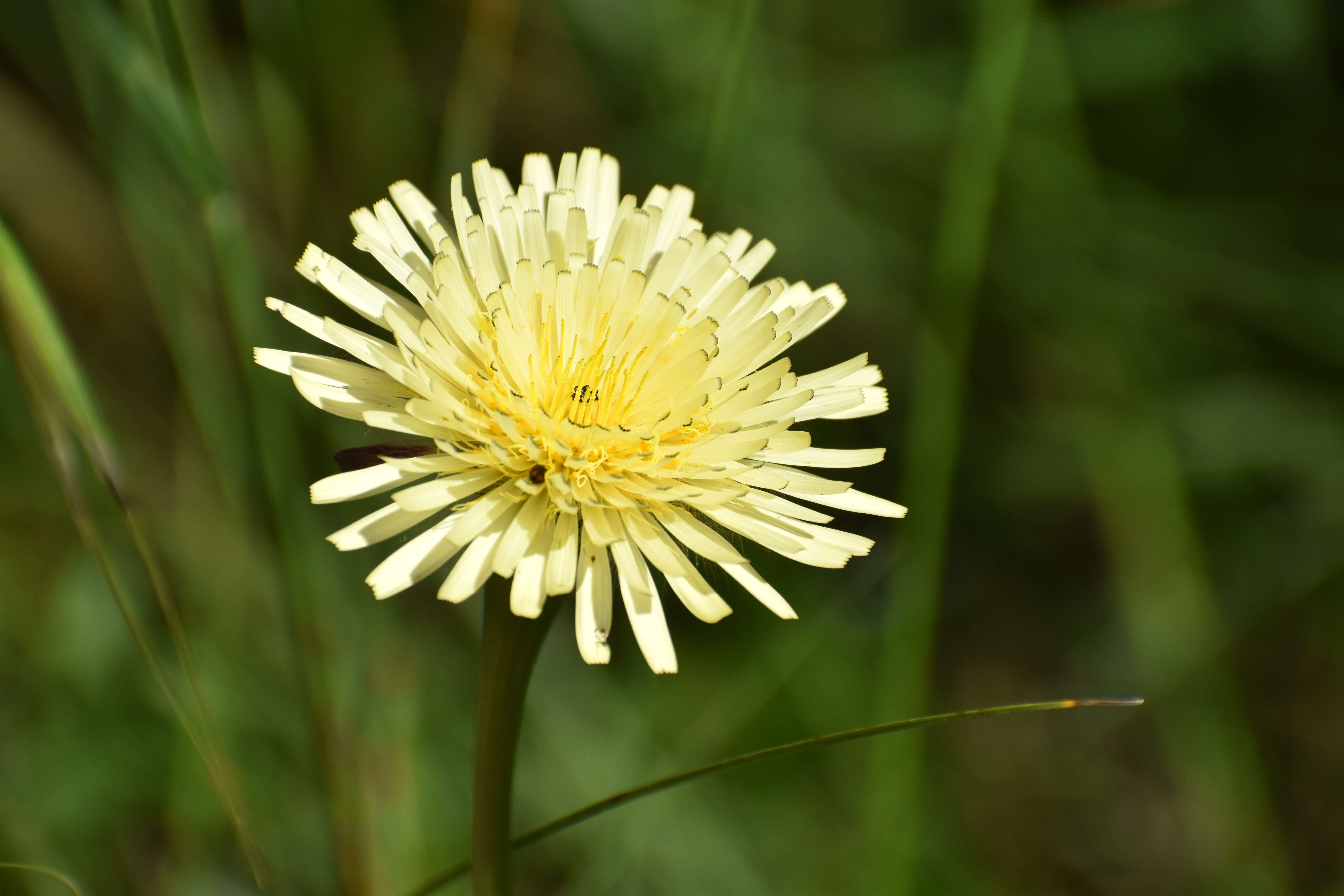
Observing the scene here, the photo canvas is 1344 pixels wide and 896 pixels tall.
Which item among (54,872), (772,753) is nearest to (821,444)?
(772,753)

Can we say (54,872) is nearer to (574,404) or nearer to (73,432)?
(73,432)

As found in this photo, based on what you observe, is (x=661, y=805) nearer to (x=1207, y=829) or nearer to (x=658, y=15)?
(x=1207, y=829)

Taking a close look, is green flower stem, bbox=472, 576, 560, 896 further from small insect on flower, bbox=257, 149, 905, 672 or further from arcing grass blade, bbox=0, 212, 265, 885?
arcing grass blade, bbox=0, 212, 265, 885

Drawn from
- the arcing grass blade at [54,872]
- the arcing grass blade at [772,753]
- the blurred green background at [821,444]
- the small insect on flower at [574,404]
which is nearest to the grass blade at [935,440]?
the blurred green background at [821,444]

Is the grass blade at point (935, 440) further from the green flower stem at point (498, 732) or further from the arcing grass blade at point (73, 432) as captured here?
the arcing grass blade at point (73, 432)

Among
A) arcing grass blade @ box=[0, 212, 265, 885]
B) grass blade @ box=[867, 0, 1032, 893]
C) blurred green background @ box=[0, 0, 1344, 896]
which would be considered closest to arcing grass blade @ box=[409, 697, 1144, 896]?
arcing grass blade @ box=[0, 212, 265, 885]

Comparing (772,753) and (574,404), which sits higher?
(574,404)

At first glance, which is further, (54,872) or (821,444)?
(821,444)
